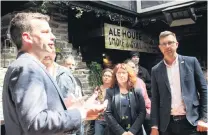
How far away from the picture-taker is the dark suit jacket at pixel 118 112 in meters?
3.48

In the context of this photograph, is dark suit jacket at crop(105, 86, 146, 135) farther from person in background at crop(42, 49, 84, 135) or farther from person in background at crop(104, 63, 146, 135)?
person in background at crop(42, 49, 84, 135)

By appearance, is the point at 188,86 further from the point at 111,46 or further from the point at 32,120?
the point at 111,46

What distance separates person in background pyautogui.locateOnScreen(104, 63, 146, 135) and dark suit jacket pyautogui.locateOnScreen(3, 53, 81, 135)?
6.95ft

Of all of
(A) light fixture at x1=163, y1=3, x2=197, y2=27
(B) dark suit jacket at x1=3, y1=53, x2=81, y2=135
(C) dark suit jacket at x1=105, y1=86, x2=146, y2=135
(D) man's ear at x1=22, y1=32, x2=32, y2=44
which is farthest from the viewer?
(A) light fixture at x1=163, y1=3, x2=197, y2=27

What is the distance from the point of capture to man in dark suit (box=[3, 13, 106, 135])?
127 centimetres

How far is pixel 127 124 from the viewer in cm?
351

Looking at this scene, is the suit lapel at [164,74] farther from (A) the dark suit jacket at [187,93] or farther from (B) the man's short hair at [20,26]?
(B) the man's short hair at [20,26]

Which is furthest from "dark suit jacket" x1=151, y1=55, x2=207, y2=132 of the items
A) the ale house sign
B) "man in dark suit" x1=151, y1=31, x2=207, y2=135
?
the ale house sign

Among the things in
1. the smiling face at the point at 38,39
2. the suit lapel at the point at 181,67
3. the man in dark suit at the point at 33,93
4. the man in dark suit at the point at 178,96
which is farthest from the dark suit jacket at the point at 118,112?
the smiling face at the point at 38,39

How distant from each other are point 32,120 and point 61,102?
0.26 meters

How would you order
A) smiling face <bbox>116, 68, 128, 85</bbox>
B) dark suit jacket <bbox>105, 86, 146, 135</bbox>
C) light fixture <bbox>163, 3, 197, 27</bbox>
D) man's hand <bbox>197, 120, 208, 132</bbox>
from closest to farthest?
man's hand <bbox>197, 120, 208, 132</bbox> < dark suit jacket <bbox>105, 86, 146, 135</bbox> < smiling face <bbox>116, 68, 128, 85</bbox> < light fixture <bbox>163, 3, 197, 27</bbox>

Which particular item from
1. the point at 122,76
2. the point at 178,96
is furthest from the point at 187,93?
the point at 122,76

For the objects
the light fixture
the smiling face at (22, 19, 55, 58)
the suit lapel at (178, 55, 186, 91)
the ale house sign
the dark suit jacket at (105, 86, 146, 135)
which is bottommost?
the dark suit jacket at (105, 86, 146, 135)

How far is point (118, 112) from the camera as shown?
3539 mm
